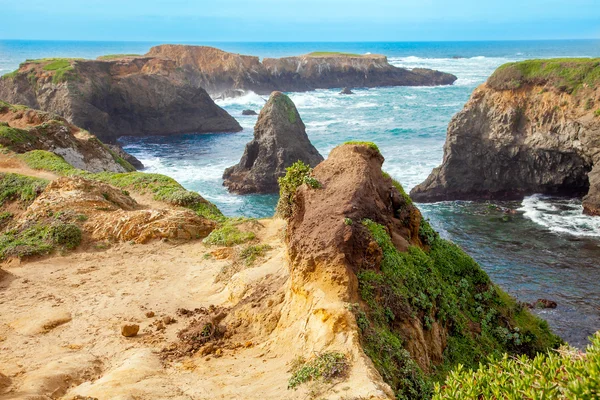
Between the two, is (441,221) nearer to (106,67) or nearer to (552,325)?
(552,325)

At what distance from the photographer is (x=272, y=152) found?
148ft

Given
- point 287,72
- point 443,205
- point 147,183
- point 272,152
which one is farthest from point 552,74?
point 287,72

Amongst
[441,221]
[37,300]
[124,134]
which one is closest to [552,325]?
[441,221]

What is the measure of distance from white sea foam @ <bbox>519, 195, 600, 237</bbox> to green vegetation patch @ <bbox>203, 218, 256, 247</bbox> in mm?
Result: 22716

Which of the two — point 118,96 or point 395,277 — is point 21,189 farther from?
point 118,96

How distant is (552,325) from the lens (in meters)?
22.4

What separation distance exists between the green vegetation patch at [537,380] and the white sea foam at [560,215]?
2944 cm

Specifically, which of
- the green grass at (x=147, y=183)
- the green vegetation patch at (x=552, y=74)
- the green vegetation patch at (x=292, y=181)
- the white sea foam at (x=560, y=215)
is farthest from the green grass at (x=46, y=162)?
the green vegetation patch at (x=552, y=74)

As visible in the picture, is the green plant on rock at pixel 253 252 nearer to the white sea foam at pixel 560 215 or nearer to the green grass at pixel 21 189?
the green grass at pixel 21 189

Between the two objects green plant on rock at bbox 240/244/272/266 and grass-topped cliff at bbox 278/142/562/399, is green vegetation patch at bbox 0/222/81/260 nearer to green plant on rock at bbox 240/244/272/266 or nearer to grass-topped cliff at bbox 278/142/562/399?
green plant on rock at bbox 240/244/272/266

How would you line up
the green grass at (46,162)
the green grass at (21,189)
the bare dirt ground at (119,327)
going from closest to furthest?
the bare dirt ground at (119,327)
the green grass at (21,189)
the green grass at (46,162)

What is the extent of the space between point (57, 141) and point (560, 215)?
32952 mm

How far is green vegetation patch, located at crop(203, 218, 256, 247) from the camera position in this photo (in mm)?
18656

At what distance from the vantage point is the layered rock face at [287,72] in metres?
97.1
